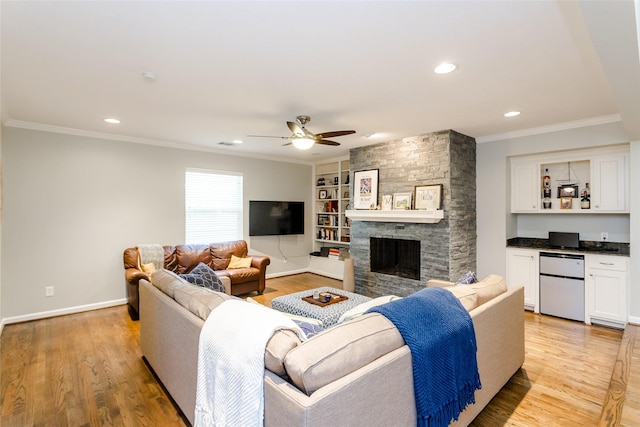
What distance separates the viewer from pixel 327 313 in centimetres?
309

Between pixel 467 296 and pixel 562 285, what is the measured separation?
2.89m

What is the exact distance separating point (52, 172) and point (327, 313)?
4094 mm

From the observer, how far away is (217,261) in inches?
208

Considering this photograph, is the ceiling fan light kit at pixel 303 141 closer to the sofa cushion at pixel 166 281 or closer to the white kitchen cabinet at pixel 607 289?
the sofa cushion at pixel 166 281

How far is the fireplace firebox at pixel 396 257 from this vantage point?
482 centimetres

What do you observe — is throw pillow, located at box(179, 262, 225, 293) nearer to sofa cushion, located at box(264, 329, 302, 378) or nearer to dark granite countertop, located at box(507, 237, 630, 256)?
sofa cushion, located at box(264, 329, 302, 378)

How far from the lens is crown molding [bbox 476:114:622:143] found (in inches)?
148

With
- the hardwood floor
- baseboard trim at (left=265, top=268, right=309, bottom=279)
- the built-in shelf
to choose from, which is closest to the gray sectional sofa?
the hardwood floor

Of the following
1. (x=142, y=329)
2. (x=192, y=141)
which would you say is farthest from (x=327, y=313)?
(x=192, y=141)

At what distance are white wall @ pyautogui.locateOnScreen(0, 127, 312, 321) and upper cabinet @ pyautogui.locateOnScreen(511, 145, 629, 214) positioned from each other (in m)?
5.15

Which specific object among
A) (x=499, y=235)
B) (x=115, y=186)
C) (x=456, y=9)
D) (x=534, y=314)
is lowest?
(x=534, y=314)

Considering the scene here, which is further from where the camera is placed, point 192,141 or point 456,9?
point 192,141

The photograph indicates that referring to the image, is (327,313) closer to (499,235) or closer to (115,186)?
(499,235)

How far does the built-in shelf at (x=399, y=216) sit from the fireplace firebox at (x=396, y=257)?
37 cm
